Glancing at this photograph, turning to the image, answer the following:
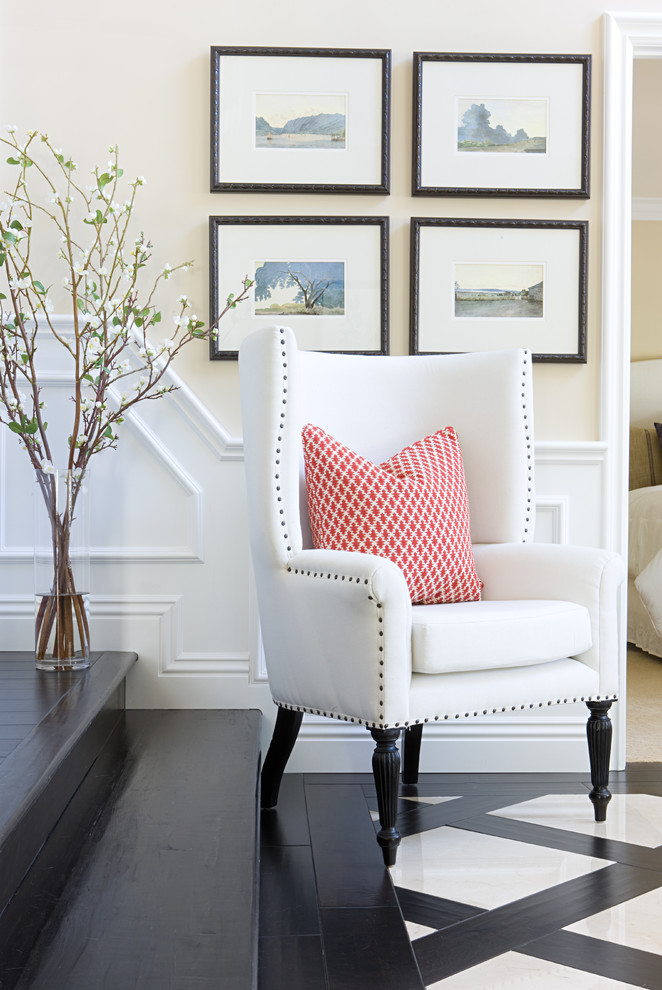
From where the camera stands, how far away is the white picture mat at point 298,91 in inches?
98.4

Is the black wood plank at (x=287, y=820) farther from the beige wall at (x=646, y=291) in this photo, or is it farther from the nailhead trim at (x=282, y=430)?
the beige wall at (x=646, y=291)

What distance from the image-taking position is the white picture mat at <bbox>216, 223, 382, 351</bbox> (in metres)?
2.52

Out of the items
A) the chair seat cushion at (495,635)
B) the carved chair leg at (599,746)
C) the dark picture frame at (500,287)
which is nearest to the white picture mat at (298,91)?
the dark picture frame at (500,287)

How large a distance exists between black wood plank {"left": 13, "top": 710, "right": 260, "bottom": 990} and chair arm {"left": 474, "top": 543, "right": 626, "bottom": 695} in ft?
2.38

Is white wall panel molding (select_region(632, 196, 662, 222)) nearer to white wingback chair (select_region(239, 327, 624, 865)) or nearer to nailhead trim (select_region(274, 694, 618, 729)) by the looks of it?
white wingback chair (select_region(239, 327, 624, 865))

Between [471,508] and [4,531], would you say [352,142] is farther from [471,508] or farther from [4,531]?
[4,531]

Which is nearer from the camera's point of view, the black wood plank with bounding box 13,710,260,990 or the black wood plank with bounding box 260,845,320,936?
the black wood plank with bounding box 13,710,260,990

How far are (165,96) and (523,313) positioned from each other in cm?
117

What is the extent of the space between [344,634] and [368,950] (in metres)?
0.56

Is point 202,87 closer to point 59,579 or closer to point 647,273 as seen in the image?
point 59,579

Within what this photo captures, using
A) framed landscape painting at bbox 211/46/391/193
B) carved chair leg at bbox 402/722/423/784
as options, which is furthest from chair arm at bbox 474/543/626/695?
framed landscape painting at bbox 211/46/391/193

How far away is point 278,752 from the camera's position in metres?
2.12

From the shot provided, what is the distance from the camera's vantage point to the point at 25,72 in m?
2.49

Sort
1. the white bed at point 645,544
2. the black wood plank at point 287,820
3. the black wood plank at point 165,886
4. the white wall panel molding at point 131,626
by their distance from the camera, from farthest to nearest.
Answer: the white bed at point 645,544 → the white wall panel molding at point 131,626 → the black wood plank at point 287,820 → the black wood plank at point 165,886
